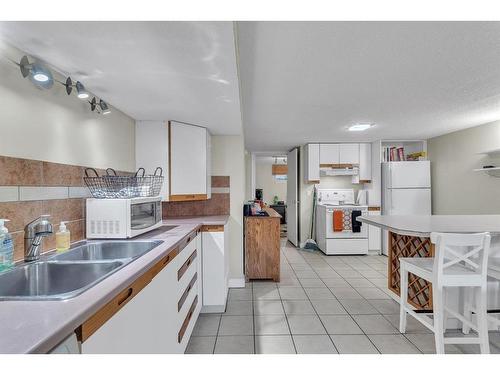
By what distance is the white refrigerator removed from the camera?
483cm

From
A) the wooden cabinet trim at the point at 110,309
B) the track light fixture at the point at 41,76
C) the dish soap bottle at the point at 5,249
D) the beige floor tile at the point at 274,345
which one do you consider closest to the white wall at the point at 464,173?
the beige floor tile at the point at 274,345

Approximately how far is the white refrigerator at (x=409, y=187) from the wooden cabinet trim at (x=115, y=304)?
4.55 metres

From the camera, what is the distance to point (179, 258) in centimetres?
187

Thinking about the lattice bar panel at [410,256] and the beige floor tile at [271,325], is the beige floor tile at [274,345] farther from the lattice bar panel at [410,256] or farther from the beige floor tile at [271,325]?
the lattice bar panel at [410,256]

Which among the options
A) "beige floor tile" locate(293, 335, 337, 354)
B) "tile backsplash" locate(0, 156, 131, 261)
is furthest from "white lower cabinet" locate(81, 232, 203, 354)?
"beige floor tile" locate(293, 335, 337, 354)

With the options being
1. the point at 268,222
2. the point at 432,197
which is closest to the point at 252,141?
A: the point at 268,222

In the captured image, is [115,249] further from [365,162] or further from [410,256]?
[365,162]

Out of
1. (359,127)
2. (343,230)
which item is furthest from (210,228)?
(343,230)

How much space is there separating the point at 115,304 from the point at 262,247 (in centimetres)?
278

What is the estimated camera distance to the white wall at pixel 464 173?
3.80 meters

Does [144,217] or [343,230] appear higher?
[144,217]

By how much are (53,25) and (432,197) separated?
5701 mm

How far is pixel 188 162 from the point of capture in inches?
117
